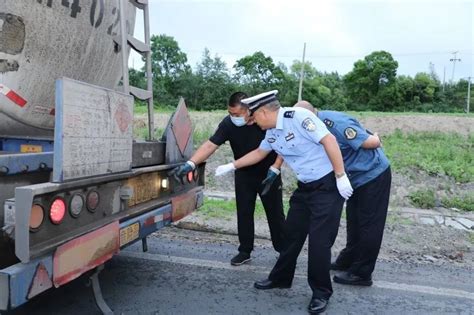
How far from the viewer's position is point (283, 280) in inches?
144

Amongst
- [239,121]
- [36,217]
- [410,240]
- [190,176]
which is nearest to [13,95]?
[36,217]

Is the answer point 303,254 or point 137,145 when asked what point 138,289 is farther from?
point 303,254

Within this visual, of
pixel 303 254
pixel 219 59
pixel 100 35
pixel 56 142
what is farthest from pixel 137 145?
pixel 219 59

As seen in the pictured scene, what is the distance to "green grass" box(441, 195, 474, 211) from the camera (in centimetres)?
752

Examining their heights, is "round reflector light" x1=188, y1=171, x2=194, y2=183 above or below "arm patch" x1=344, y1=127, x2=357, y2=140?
below

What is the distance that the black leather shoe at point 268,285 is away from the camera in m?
3.62

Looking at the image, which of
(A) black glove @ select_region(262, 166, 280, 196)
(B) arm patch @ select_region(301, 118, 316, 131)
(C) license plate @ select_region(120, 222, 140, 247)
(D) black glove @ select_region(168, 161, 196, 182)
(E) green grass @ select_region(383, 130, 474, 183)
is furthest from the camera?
(E) green grass @ select_region(383, 130, 474, 183)

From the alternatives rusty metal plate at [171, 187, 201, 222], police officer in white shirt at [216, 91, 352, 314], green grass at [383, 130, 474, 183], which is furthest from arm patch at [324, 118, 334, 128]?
green grass at [383, 130, 474, 183]

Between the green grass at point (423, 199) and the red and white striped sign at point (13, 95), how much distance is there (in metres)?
6.58

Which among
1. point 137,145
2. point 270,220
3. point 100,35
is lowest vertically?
point 270,220

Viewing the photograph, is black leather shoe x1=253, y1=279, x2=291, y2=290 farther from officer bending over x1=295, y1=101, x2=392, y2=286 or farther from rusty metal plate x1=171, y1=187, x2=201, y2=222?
rusty metal plate x1=171, y1=187, x2=201, y2=222

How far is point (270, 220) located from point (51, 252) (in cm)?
239

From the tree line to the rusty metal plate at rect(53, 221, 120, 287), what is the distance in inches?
1521

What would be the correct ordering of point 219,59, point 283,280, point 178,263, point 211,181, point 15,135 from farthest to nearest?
1. point 219,59
2. point 211,181
3. point 178,263
4. point 283,280
5. point 15,135
